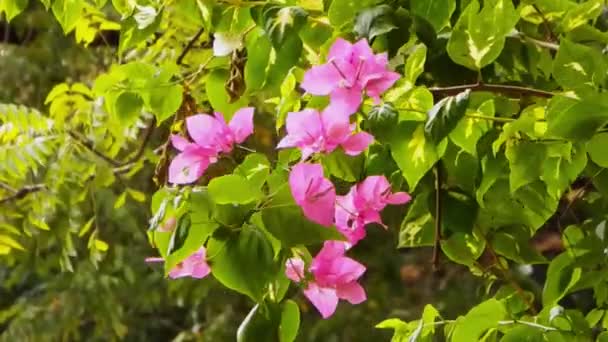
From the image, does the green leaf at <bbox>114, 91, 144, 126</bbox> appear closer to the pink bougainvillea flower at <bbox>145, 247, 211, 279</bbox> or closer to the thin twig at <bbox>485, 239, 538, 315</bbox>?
the pink bougainvillea flower at <bbox>145, 247, 211, 279</bbox>

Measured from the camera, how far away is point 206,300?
260 centimetres

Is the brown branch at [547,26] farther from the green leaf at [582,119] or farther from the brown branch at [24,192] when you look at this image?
the brown branch at [24,192]

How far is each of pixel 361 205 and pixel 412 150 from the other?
5cm

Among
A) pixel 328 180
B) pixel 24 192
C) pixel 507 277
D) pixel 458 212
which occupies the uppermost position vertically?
pixel 328 180

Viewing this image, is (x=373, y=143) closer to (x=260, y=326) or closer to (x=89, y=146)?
(x=260, y=326)

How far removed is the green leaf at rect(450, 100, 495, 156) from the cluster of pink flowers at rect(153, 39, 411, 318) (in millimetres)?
43

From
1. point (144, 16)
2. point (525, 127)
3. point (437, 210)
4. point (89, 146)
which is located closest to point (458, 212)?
point (437, 210)

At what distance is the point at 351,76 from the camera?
503 millimetres

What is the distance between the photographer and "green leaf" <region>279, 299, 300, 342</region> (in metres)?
0.51

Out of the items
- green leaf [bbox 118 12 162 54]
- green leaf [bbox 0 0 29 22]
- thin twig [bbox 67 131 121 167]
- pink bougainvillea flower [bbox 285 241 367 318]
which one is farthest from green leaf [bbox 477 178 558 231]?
thin twig [bbox 67 131 121 167]

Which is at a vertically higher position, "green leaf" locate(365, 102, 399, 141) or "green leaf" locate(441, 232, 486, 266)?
"green leaf" locate(365, 102, 399, 141)

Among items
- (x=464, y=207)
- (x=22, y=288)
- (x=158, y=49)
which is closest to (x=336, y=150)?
(x=464, y=207)

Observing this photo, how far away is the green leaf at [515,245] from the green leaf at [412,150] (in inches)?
8.1

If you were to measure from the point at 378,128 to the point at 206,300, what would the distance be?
214 centimetres
